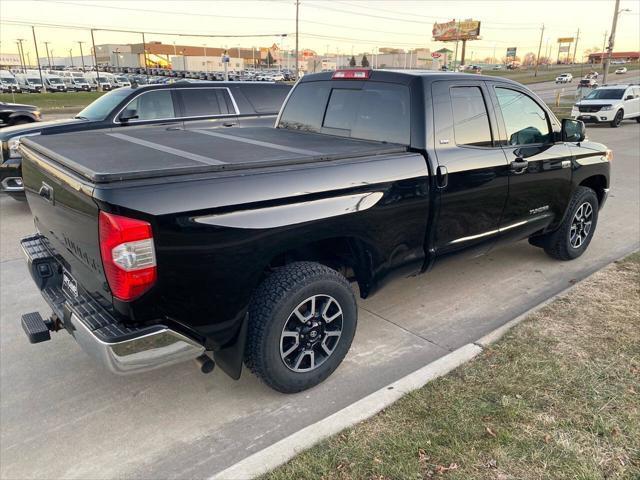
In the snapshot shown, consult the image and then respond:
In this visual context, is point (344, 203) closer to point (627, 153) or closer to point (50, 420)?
point (50, 420)

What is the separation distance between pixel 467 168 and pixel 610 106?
21.0 m

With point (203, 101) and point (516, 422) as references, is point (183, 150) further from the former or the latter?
point (203, 101)

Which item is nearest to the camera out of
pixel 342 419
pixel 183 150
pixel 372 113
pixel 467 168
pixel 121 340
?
pixel 121 340

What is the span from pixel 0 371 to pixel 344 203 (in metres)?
2.58

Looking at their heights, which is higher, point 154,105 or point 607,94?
point 154,105

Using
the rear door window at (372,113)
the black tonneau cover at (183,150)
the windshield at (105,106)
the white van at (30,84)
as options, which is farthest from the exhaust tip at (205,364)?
the white van at (30,84)

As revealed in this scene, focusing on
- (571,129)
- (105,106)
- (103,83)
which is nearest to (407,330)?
(571,129)

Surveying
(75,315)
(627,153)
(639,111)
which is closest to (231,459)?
(75,315)

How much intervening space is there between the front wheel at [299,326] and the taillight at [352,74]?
1.81 metres

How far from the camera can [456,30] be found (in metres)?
88.9

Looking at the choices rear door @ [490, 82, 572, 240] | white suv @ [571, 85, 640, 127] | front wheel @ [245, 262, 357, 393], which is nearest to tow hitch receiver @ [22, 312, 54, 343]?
front wheel @ [245, 262, 357, 393]

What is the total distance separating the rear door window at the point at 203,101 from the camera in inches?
305

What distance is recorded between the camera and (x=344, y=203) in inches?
120

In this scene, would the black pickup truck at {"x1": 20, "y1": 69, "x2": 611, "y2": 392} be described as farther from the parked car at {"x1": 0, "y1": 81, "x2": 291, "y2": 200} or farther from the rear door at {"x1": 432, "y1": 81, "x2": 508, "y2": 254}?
the parked car at {"x1": 0, "y1": 81, "x2": 291, "y2": 200}
